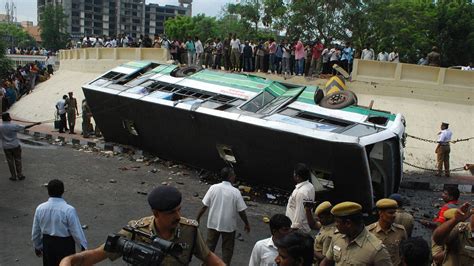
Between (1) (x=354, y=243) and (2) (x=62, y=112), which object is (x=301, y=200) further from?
(2) (x=62, y=112)

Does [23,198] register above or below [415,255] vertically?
below

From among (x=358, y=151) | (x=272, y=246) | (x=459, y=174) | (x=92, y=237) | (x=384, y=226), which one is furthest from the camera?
(x=459, y=174)

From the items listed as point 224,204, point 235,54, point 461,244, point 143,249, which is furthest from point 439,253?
A: point 235,54

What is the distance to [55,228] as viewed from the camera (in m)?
5.50

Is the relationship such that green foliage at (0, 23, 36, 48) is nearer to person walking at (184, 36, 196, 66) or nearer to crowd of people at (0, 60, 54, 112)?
crowd of people at (0, 60, 54, 112)

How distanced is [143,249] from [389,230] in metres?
2.95

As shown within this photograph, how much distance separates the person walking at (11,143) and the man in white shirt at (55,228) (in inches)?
237

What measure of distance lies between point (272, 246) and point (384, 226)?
1265 mm

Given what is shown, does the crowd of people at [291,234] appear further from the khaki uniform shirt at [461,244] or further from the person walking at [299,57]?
the person walking at [299,57]

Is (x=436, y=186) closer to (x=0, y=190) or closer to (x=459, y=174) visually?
(x=459, y=174)

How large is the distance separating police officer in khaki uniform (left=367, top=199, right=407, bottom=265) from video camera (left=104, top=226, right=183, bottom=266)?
2.56m

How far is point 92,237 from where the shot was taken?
834 centimetres

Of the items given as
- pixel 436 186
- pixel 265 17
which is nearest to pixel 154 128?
pixel 436 186

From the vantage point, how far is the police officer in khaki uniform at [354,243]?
3852 mm
